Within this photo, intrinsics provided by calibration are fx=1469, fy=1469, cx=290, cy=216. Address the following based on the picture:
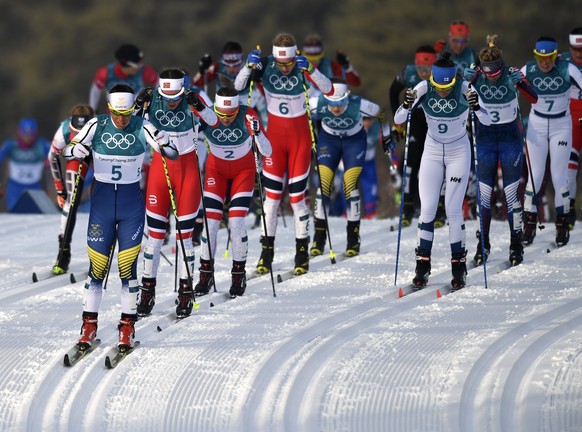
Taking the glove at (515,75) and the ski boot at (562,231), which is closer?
the glove at (515,75)

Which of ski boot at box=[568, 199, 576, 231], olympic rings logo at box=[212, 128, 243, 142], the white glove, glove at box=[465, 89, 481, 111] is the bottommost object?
ski boot at box=[568, 199, 576, 231]

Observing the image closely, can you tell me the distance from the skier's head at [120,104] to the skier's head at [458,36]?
19.6 feet

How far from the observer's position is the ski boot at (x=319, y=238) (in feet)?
50.2

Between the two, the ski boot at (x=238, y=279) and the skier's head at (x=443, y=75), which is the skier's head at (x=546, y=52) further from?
the ski boot at (x=238, y=279)

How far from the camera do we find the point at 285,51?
14.0 metres

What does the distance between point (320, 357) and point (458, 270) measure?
255 cm

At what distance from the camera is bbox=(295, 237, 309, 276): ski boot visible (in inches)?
573

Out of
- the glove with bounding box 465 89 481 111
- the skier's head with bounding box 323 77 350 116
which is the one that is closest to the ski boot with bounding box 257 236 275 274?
the skier's head with bounding box 323 77 350 116

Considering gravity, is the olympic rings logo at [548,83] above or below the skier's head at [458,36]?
below

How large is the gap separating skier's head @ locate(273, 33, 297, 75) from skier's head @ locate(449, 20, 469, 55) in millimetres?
3115

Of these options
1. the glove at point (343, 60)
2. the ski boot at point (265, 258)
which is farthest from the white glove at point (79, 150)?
the glove at point (343, 60)

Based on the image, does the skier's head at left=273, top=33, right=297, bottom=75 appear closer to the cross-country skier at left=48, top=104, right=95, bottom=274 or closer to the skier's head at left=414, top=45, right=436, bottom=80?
the cross-country skier at left=48, top=104, right=95, bottom=274

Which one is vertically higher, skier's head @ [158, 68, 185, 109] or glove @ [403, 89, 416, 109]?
skier's head @ [158, 68, 185, 109]

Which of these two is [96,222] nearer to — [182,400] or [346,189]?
[182,400]
